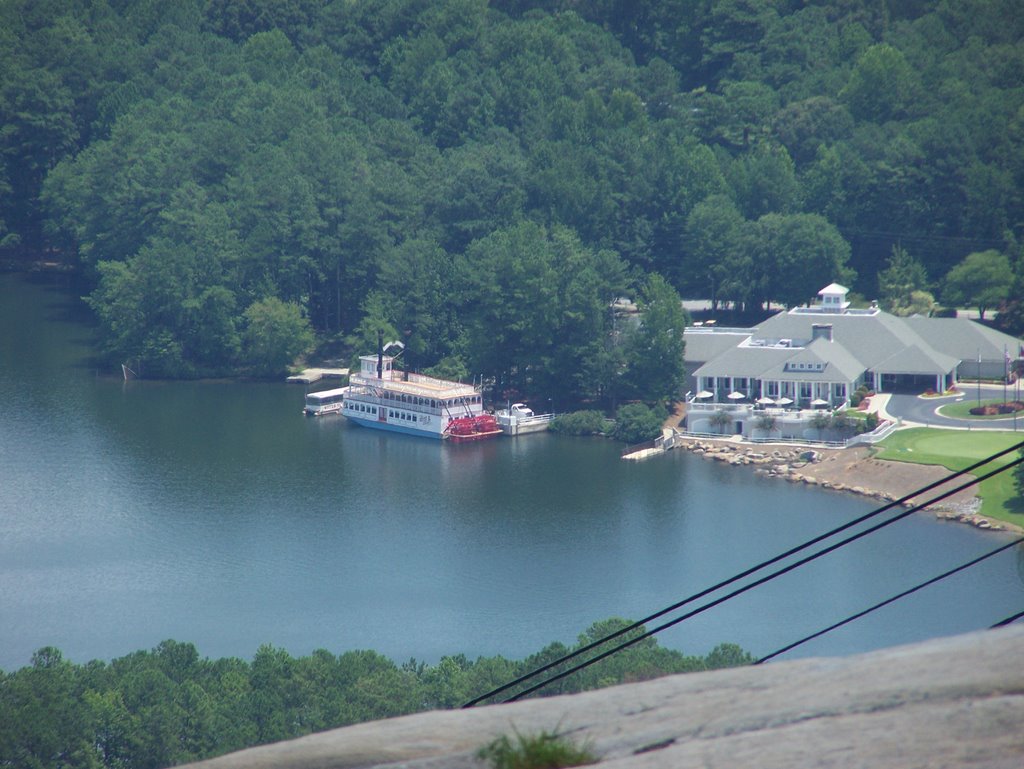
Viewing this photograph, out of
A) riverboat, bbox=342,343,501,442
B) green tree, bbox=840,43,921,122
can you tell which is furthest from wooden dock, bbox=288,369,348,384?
green tree, bbox=840,43,921,122

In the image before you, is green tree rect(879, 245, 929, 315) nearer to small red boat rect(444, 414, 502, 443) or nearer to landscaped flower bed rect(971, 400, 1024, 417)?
landscaped flower bed rect(971, 400, 1024, 417)

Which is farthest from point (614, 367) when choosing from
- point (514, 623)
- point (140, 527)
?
point (514, 623)

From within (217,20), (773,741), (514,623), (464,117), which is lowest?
(514,623)

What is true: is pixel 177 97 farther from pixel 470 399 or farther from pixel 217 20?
pixel 470 399

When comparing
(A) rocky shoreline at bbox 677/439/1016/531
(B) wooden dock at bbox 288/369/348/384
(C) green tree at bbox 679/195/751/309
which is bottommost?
(A) rocky shoreline at bbox 677/439/1016/531

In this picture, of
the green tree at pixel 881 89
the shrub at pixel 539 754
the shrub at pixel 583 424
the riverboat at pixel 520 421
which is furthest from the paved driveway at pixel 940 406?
the shrub at pixel 539 754

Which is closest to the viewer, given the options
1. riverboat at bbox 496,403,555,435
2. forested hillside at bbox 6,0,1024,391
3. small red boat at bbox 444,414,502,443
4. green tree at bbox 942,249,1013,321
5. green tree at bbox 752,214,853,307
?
small red boat at bbox 444,414,502,443

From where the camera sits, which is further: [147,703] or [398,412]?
[398,412]
